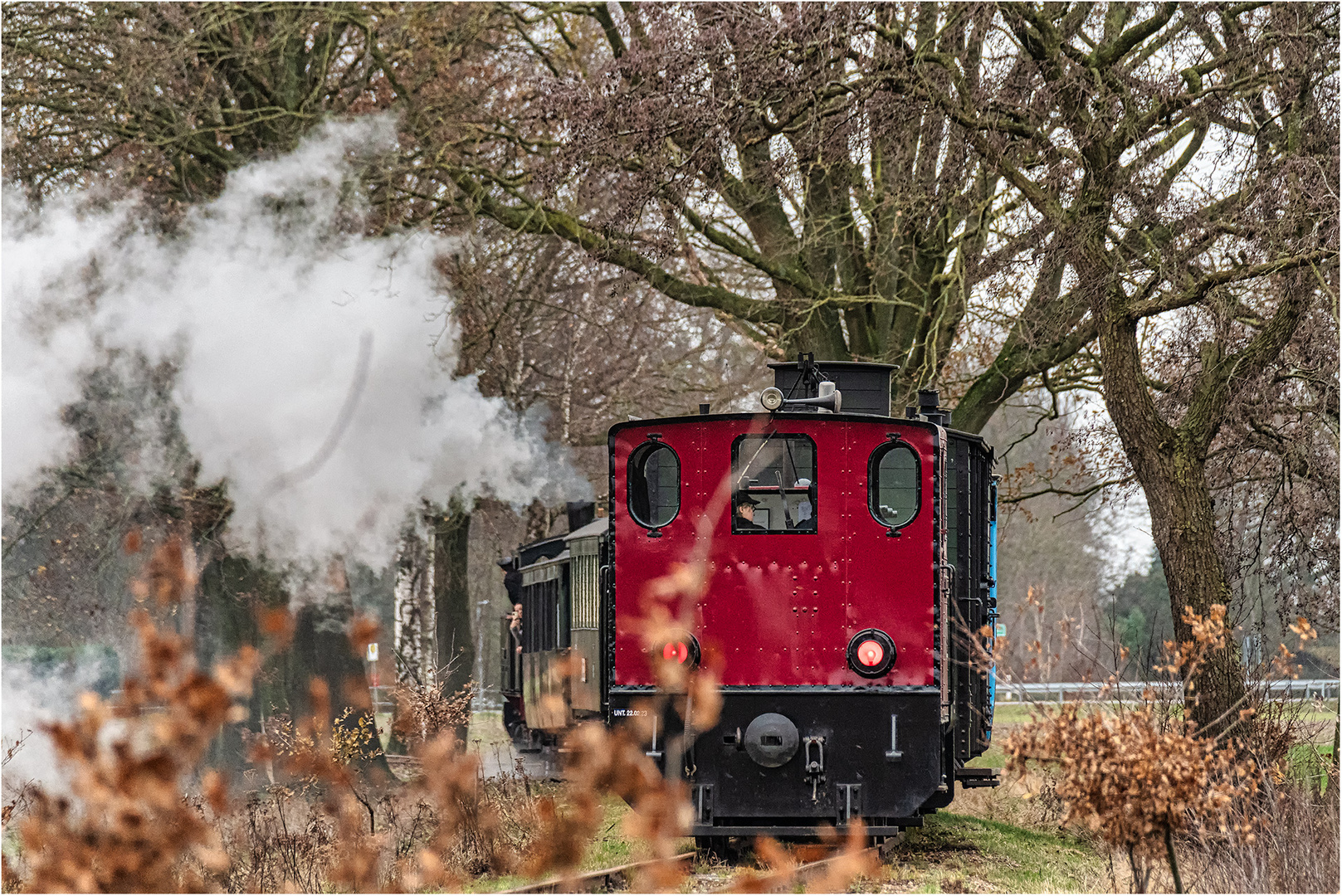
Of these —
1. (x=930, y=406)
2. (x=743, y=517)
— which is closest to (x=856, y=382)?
(x=930, y=406)

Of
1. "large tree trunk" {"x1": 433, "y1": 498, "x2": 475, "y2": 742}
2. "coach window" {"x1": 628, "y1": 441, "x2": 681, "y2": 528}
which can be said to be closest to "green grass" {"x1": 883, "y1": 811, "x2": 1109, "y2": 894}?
"coach window" {"x1": 628, "y1": 441, "x2": 681, "y2": 528}

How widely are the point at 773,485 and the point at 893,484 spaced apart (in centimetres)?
82

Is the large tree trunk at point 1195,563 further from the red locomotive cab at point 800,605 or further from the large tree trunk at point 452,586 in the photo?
the large tree trunk at point 452,586

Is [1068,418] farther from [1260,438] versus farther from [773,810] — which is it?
[773,810]

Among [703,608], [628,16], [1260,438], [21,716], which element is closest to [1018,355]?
[1260,438]

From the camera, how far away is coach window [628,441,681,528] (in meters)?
9.40

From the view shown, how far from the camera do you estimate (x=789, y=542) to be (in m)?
9.09

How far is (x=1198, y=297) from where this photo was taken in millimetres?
10227

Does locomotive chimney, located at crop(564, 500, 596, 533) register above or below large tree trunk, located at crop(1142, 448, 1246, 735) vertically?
above

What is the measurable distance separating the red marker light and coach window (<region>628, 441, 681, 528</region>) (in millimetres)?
1571

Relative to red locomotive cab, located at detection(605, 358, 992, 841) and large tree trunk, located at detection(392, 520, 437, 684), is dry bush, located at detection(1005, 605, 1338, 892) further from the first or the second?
large tree trunk, located at detection(392, 520, 437, 684)

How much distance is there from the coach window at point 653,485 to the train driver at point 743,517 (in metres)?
0.44

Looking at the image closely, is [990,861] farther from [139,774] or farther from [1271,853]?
[139,774]

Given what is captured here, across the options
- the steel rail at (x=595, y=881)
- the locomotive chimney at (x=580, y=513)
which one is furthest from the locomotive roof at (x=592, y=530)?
the steel rail at (x=595, y=881)
